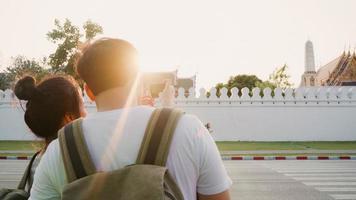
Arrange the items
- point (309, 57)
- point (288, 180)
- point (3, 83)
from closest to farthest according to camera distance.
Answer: point (288, 180), point (3, 83), point (309, 57)

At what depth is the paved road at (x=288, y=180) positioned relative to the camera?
739cm

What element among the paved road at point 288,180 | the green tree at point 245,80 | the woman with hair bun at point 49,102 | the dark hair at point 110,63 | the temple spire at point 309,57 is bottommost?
the paved road at point 288,180

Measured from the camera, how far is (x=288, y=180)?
362 inches

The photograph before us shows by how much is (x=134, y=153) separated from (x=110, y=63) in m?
0.36

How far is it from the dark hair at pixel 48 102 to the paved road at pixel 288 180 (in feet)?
16.8

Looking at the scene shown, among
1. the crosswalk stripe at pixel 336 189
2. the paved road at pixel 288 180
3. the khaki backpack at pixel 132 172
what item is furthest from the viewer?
the crosswalk stripe at pixel 336 189

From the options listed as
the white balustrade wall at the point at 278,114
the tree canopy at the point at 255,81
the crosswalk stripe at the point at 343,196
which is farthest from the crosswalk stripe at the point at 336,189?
the tree canopy at the point at 255,81

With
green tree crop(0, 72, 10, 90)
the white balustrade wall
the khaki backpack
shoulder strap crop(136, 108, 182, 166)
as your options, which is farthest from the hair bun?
green tree crop(0, 72, 10, 90)

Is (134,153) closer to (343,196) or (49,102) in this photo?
(49,102)

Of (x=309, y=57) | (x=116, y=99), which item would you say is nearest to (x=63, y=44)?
(x=116, y=99)

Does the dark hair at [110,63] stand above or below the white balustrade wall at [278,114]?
above

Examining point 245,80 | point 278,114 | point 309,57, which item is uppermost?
point 309,57

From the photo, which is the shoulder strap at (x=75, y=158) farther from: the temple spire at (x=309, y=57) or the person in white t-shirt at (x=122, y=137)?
the temple spire at (x=309, y=57)

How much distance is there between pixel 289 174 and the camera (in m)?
10.3
